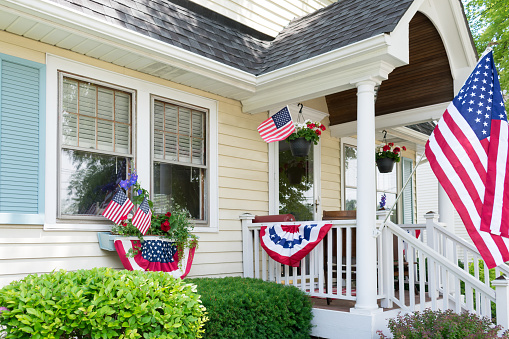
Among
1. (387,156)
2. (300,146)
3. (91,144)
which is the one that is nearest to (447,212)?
(387,156)

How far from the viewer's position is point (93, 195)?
485cm

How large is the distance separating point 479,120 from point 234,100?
3.10 m

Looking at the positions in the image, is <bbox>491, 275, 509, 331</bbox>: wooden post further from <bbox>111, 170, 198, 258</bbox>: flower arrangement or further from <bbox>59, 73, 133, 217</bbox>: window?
<bbox>59, 73, 133, 217</bbox>: window

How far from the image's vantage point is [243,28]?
22.7ft

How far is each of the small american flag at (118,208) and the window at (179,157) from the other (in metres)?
0.62

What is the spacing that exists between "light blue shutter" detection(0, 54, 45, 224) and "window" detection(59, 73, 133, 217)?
234mm

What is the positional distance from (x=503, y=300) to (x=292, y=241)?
2157 millimetres

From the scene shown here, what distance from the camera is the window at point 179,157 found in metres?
5.49

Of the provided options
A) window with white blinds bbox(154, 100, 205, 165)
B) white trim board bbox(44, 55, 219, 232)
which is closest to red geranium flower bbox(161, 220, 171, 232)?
white trim board bbox(44, 55, 219, 232)

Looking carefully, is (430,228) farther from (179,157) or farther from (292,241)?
(179,157)

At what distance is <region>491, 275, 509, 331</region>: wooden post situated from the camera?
4410 millimetres

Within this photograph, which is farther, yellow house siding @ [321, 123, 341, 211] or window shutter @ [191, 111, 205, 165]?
yellow house siding @ [321, 123, 341, 211]

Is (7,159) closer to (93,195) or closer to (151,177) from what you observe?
(93,195)

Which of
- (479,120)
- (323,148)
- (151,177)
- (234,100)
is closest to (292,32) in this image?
(234,100)
